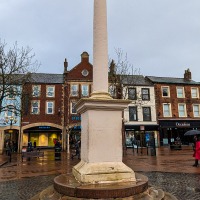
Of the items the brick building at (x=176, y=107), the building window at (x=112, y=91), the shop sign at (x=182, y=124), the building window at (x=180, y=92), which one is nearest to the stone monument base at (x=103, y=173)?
the building window at (x=112, y=91)

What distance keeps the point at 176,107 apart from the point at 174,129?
3716 millimetres

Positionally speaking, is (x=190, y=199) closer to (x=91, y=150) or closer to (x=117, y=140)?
(x=117, y=140)

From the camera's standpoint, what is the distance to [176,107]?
3581cm

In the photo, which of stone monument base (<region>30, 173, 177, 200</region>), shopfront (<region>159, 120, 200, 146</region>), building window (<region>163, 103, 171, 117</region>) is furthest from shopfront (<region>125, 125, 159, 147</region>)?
stone monument base (<region>30, 173, 177, 200</region>)

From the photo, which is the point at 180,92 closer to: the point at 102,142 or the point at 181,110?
the point at 181,110

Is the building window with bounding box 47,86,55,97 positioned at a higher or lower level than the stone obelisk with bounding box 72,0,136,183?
higher

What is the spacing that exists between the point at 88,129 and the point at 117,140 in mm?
888

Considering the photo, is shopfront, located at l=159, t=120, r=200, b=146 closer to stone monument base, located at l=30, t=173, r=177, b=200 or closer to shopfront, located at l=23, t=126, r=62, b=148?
shopfront, located at l=23, t=126, r=62, b=148

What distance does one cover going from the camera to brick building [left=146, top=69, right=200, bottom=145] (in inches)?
1362

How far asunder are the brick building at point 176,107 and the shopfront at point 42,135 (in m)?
16.6

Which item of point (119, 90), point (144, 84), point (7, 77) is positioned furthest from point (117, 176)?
point (144, 84)

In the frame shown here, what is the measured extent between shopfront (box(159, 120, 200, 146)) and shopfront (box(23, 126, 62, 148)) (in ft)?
53.2

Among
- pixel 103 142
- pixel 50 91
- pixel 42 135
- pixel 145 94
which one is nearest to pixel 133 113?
pixel 145 94

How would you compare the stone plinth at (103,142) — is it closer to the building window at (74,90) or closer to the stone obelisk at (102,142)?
the stone obelisk at (102,142)
